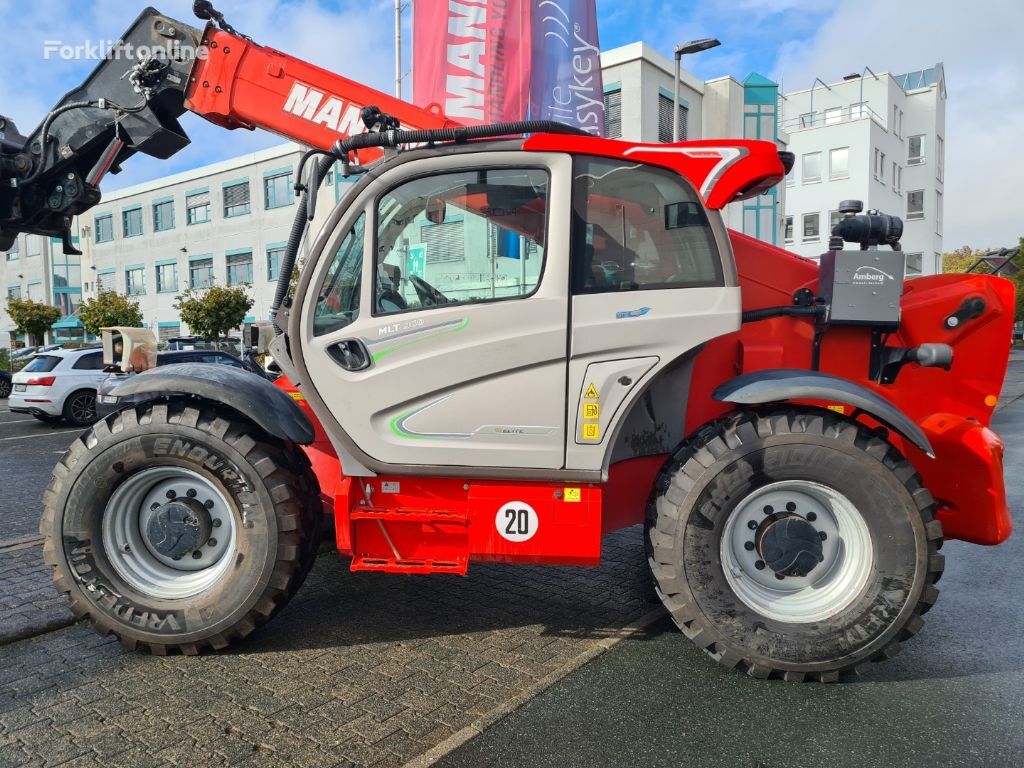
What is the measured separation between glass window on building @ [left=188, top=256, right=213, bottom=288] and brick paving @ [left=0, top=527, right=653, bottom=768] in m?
40.9

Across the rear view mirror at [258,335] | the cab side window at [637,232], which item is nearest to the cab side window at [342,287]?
the rear view mirror at [258,335]

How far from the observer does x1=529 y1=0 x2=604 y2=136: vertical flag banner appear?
351 inches

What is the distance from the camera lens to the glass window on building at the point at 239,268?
39.7 metres

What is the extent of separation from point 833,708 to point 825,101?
49143 mm

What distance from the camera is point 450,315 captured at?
3.47m

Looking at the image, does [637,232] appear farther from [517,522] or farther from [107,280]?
[107,280]

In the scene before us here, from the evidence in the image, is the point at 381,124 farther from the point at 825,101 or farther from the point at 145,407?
the point at 825,101

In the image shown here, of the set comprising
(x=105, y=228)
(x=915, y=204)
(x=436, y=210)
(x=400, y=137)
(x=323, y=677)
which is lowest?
(x=323, y=677)

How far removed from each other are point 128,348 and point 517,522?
459 cm

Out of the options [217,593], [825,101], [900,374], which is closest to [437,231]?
[217,593]

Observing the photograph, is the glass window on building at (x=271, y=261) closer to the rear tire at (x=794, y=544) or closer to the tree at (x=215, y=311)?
the tree at (x=215, y=311)

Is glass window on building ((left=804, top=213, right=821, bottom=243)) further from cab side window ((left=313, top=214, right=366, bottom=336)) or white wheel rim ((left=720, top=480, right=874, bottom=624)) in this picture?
cab side window ((left=313, top=214, right=366, bottom=336))

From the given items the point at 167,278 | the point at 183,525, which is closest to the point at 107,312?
the point at 167,278

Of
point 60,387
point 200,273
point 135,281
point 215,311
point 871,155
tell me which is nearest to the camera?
point 60,387
